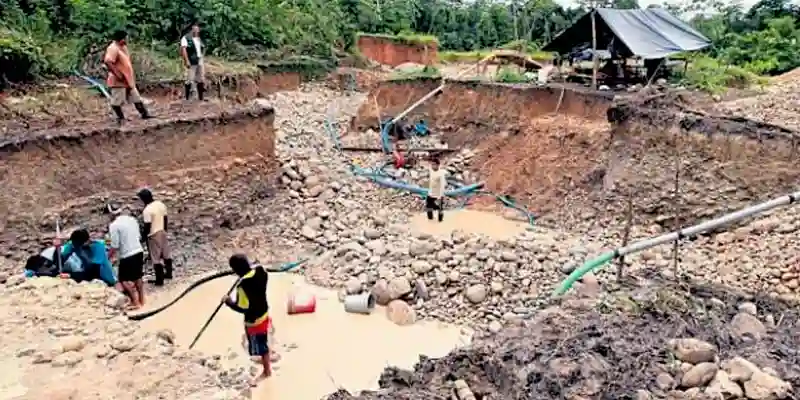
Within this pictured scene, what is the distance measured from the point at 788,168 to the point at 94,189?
390 inches

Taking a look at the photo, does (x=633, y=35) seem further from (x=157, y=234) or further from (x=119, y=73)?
(x=157, y=234)

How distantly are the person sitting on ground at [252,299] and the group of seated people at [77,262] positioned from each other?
2621 mm

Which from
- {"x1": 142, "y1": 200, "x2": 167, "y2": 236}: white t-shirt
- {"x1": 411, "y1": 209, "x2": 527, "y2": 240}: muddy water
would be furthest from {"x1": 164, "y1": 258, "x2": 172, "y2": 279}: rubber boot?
{"x1": 411, "y1": 209, "x2": 527, "y2": 240}: muddy water

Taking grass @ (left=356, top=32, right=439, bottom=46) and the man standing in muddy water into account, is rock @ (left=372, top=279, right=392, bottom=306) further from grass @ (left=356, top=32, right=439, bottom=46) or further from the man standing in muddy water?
grass @ (left=356, top=32, right=439, bottom=46)

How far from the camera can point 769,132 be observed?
35.0ft

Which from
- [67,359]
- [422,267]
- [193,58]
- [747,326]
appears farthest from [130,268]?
[747,326]

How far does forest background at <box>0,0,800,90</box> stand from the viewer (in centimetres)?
1377

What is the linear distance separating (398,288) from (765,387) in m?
5.59

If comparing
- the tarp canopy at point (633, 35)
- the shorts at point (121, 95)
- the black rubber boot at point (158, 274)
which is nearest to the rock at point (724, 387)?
the black rubber boot at point (158, 274)

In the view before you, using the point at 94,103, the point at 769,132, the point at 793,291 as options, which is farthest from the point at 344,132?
the point at 793,291

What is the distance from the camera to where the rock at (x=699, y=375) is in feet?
14.8

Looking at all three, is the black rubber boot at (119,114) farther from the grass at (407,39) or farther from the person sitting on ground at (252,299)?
the grass at (407,39)

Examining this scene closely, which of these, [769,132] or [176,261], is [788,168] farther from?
[176,261]

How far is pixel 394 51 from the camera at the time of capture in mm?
25562
